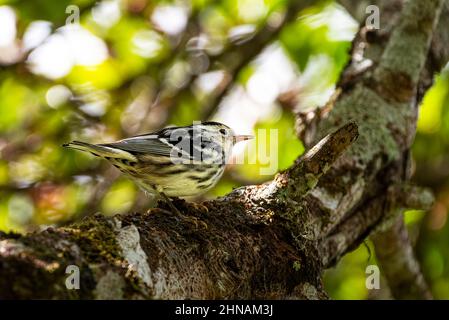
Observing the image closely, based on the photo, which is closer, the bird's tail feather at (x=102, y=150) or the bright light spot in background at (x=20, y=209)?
the bird's tail feather at (x=102, y=150)

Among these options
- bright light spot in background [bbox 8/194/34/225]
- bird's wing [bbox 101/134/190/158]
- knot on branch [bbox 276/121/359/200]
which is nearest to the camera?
knot on branch [bbox 276/121/359/200]

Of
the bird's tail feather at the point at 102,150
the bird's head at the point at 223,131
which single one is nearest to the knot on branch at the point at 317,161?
the bird's tail feather at the point at 102,150

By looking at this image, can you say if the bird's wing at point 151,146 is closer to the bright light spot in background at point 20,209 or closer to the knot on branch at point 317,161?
the knot on branch at point 317,161

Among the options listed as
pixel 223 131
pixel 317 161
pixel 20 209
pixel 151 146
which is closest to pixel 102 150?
pixel 151 146

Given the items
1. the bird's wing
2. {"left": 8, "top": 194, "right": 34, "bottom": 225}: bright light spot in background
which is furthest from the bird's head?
{"left": 8, "top": 194, "right": 34, "bottom": 225}: bright light spot in background

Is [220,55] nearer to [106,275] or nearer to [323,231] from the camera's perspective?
[323,231]

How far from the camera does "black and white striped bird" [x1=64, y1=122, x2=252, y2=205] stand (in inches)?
148

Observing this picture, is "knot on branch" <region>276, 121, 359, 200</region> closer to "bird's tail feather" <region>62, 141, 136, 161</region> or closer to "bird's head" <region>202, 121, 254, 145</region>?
"bird's tail feather" <region>62, 141, 136, 161</region>

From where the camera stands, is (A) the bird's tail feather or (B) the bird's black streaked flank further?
(B) the bird's black streaked flank

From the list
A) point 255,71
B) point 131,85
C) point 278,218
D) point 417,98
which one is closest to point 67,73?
point 131,85

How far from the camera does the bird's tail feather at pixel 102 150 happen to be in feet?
11.1

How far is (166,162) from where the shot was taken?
3.82 metres

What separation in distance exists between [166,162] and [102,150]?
1.36 ft
